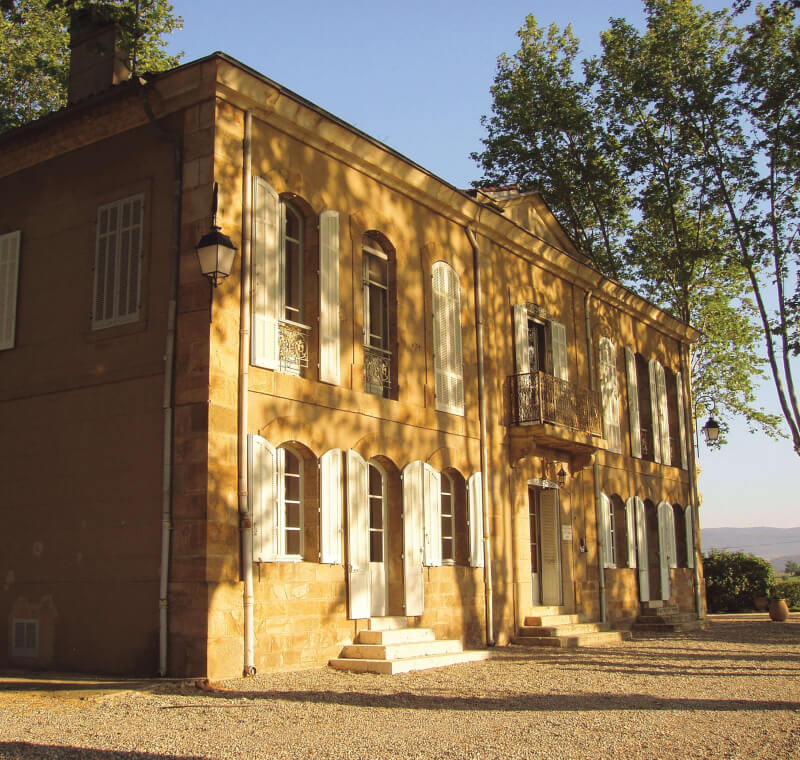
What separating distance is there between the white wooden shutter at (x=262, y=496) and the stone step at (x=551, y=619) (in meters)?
5.85

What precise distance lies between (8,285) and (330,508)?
5.01 m

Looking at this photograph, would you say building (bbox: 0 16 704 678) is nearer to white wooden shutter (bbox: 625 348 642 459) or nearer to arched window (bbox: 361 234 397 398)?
arched window (bbox: 361 234 397 398)

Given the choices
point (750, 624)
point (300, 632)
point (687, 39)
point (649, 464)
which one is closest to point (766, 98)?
point (687, 39)

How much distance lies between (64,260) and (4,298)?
104 cm

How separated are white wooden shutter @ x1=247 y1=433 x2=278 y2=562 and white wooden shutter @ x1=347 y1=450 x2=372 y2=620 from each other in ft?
3.95

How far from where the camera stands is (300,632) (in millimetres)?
10383

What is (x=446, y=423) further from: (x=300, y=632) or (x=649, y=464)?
(x=649, y=464)

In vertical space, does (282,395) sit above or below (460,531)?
→ above

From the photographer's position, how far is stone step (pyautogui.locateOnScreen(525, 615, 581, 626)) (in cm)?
1480

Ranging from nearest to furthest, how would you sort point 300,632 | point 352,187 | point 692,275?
point 300,632 → point 352,187 → point 692,275

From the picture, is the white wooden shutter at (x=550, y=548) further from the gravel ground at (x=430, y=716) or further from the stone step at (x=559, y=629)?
the gravel ground at (x=430, y=716)

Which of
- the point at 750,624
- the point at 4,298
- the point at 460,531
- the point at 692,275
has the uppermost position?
the point at 692,275

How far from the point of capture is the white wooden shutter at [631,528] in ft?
62.0

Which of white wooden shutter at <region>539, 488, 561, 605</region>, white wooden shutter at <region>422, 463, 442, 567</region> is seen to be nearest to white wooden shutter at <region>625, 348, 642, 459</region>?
white wooden shutter at <region>539, 488, 561, 605</region>
